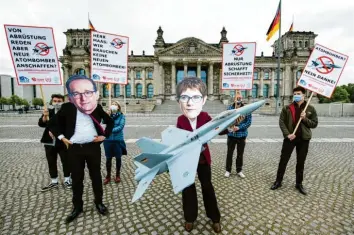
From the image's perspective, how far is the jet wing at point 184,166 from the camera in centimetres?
207

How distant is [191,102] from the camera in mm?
2469

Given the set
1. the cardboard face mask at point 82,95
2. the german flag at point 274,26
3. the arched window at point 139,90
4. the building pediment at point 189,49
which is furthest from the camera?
the arched window at point 139,90

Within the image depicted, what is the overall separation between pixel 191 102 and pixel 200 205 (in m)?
1.98

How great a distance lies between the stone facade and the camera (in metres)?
47.2

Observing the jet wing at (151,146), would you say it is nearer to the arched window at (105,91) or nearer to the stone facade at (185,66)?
the stone facade at (185,66)

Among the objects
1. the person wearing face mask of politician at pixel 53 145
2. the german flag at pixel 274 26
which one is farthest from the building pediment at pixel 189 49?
the person wearing face mask of politician at pixel 53 145

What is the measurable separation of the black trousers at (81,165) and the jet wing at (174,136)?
4.01 ft

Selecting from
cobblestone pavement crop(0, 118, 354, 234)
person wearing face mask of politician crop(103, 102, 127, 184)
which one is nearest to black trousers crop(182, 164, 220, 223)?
cobblestone pavement crop(0, 118, 354, 234)

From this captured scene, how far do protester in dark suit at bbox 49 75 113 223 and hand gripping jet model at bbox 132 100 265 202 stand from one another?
35.8 inches

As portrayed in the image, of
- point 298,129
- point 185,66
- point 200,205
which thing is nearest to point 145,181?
point 200,205

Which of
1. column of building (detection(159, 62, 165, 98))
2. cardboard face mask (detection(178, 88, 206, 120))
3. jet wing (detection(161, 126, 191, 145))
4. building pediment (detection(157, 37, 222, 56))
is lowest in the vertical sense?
jet wing (detection(161, 126, 191, 145))

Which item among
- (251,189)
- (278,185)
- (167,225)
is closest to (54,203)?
(167,225)

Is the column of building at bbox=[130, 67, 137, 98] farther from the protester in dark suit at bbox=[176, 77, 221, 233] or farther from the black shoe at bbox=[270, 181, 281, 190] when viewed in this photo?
the protester in dark suit at bbox=[176, 77, 221, 233]

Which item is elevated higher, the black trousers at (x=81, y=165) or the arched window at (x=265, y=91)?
the arched window at (x=265, y=91)
